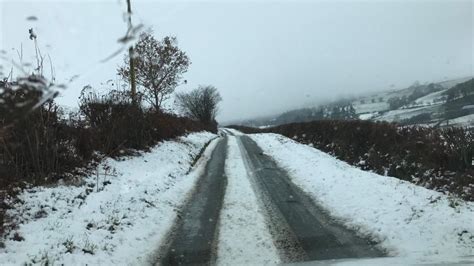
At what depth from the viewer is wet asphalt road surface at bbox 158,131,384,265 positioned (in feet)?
22.9

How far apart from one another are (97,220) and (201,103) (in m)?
71.2

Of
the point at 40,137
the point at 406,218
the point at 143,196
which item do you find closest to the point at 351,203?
the point at 406,218

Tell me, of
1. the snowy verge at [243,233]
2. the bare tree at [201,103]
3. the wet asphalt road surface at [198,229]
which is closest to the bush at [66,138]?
the wet asphalt road surface at [198,229]

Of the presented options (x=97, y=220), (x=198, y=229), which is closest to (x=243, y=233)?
(x=198, y=229)

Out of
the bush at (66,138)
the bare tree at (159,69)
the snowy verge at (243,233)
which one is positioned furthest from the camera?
the bare tree at (159,69)

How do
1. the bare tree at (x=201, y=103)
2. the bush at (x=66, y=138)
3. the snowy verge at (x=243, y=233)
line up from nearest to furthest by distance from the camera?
the snowy verge at (x=243, y=233)
the bush at (x=66, y=138)
the bare tree at (x=201, y=103)

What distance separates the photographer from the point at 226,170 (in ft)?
53.2

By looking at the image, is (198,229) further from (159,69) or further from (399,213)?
(159,69)

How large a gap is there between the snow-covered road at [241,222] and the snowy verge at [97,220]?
19mm

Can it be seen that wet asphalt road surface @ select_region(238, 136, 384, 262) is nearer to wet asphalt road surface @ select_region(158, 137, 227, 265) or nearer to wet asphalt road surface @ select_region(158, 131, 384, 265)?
wet asphalt road surface @ select_region(158, 131, 384, 265)

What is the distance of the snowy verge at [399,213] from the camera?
6918 mm

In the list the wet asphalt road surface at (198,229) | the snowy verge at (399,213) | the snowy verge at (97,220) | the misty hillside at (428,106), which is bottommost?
the snowy verge at (399,213)

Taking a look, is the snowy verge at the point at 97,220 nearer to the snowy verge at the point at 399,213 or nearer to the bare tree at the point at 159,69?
the snowy verge at the point at 399,213

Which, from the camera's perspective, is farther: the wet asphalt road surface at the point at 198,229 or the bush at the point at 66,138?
the bush at the point at 66,138
